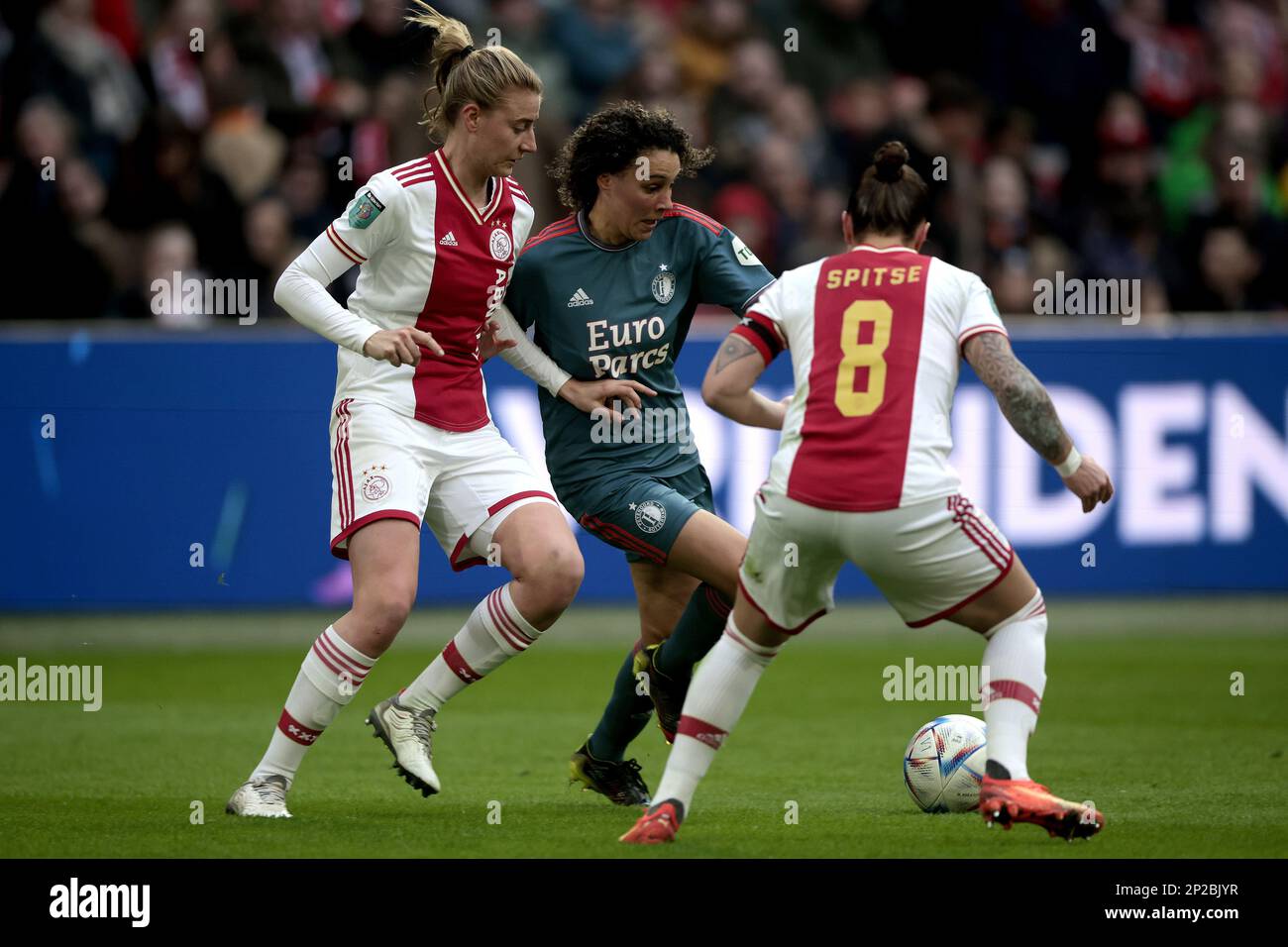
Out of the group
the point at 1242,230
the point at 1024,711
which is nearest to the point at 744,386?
the point at 1024,711

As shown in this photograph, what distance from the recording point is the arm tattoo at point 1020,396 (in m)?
5.27

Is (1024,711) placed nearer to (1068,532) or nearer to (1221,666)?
(1221,666)

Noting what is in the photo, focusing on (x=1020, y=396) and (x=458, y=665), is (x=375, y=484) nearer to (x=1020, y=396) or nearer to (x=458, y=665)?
(x=458, y=665)

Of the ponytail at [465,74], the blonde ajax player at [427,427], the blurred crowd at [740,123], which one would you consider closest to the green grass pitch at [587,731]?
the blonde ajax player at [427,427]

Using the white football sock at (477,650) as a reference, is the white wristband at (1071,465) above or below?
above

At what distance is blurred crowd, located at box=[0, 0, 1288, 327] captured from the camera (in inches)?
477

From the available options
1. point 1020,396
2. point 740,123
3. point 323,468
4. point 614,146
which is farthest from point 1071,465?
point 740,123

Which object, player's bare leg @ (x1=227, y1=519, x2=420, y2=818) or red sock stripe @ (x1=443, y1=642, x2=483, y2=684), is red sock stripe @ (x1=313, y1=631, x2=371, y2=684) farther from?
red sock stripe @ (x1=443, y1=642, x2=483, y2=684)

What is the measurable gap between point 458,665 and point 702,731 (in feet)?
4.27

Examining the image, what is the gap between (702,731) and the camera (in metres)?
5.50

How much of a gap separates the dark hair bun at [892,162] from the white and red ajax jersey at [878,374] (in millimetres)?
211

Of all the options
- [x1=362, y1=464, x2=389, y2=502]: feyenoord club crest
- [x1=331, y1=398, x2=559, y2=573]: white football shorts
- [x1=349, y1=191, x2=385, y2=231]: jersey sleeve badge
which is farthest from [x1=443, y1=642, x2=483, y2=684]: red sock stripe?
[x1=349, y1=191, x2=385, y2=231]: jersey sleeve badge

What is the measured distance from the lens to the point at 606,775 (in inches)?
269

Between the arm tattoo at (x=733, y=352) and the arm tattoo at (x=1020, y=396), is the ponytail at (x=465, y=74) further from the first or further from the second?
the arm tattoo at (x=1020, y=396)
